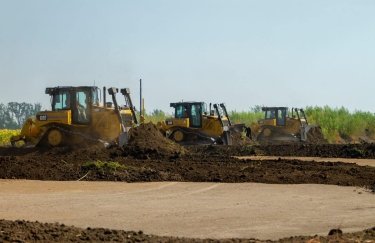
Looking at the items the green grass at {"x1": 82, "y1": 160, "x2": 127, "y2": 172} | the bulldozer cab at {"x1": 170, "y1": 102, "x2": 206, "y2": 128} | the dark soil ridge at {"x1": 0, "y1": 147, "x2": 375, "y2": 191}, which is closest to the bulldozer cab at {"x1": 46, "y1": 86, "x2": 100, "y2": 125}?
the dark soil ridge at {"x1": 0, "y1": 147, "x2": 375, "y2": 191}

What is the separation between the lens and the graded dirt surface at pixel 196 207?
11.5 metres

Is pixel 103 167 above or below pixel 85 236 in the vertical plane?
above

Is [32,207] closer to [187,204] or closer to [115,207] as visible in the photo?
[115,207]

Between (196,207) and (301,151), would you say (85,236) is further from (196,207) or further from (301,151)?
(301,151)

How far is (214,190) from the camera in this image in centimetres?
1788

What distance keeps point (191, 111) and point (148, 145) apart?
1211 cm

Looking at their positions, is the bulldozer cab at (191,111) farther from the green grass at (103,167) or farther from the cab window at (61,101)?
the green grass at (103,167)

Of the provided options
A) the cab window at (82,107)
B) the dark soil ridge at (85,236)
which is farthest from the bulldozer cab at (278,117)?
the dark soil ridge at (85,236)

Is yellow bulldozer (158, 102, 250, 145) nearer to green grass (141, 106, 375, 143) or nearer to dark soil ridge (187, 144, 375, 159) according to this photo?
dark soil ridge (187, 144, 375, 159)

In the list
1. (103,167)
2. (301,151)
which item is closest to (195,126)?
(301,151)

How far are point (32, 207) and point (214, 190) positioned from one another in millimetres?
5306

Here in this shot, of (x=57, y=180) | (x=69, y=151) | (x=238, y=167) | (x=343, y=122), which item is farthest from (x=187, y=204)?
(x=343, y=122)

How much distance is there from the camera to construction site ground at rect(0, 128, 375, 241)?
11.2 metres

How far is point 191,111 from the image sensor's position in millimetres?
41062
